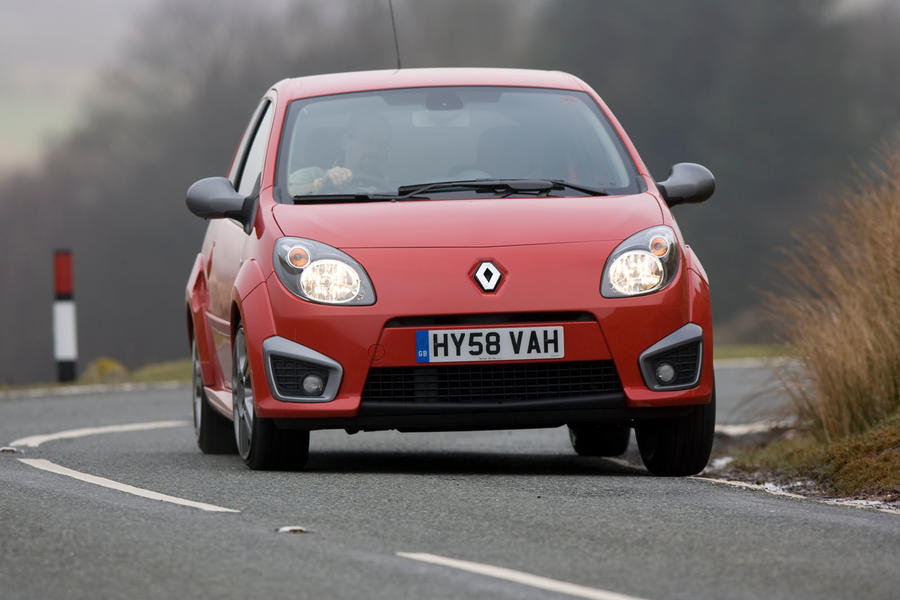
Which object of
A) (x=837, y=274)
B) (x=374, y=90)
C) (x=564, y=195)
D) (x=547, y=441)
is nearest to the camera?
(x=564, y=195)

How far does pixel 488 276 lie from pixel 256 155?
1.83 meters

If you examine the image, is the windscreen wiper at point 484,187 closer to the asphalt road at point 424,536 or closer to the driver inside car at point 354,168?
the driver inside car at point 354,168

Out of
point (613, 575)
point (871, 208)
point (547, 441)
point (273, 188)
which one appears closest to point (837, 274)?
point (871, 208)

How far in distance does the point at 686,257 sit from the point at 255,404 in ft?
6.10

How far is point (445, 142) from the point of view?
8.18m

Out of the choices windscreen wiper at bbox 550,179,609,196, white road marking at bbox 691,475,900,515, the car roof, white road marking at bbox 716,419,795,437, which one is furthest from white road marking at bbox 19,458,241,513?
white road marking at bbox 716,419,795,437

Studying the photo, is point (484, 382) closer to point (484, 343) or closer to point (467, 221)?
point (484, 343)

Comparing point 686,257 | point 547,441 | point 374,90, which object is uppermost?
point 374,90

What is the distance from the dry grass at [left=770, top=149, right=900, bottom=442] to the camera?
368 inches

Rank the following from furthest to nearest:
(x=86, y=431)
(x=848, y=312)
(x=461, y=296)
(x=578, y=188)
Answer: (x=86, y=431) → (x=848, y=312) → (x=578, y=188) → (x=461, y=296)

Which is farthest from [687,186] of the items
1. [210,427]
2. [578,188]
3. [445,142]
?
[210,427]

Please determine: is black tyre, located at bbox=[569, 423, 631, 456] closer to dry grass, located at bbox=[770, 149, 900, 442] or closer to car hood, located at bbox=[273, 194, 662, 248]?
dry grass, located at bbox=[770, 149, 900, 442]

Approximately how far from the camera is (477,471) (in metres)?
8.16

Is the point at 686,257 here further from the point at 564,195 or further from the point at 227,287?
the point at 227,287
